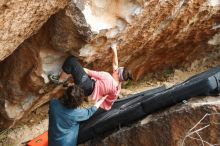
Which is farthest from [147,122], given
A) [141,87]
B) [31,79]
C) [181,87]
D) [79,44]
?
[141,87]

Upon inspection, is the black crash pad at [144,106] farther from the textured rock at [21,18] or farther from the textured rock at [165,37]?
the textured rock at [21,18]

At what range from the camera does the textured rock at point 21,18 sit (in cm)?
574

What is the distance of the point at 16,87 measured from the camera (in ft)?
24.9

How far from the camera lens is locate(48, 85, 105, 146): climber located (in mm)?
6354

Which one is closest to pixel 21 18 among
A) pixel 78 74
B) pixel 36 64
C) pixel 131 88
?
pixel 78 74

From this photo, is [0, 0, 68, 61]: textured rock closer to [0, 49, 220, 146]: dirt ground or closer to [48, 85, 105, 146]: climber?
[48, 85, 105, 146]: climber

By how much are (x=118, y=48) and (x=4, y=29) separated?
6.55 ft

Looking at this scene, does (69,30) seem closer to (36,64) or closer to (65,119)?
(36,64)

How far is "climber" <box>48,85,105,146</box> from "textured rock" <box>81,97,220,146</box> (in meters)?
0.50

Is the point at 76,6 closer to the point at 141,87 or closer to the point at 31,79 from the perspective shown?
the point at 31,79

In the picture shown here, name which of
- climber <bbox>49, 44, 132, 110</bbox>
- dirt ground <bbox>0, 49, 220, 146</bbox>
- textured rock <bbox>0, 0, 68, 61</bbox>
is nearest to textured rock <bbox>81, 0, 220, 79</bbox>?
dirt ground <bbox>0, 49, 220, 146</bbox>

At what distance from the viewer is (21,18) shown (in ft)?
19.7

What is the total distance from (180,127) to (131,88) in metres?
3.36

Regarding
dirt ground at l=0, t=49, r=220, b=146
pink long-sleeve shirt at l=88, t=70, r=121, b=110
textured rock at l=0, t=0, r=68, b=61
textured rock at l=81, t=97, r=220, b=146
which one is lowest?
dirt ground at l=0, t=49, r=220, b=146
